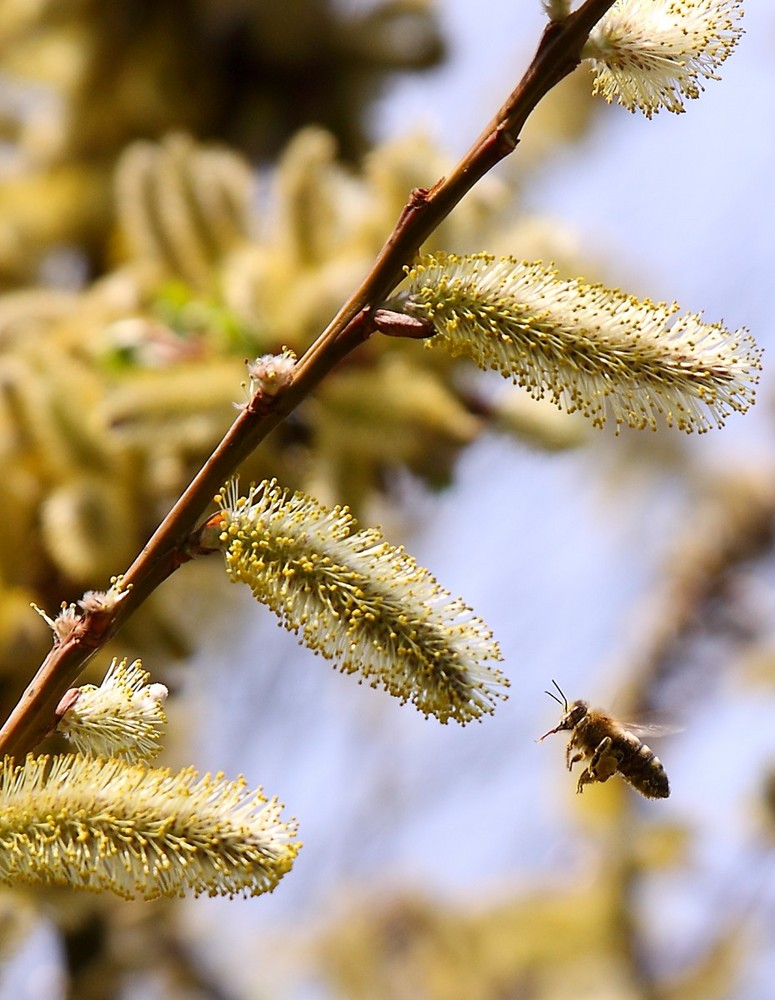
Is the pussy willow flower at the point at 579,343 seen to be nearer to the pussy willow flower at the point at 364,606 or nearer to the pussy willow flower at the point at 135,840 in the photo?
the pussy willow flower at the point at 364,606

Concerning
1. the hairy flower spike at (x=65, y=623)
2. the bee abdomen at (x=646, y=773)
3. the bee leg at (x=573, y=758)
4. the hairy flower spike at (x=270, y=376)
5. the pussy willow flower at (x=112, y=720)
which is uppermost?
the bee abdomen at (x=646, y=773)

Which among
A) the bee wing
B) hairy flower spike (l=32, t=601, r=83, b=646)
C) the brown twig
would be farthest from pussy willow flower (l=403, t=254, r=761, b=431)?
the bee wing

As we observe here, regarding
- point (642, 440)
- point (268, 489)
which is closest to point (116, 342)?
point (268, 489)

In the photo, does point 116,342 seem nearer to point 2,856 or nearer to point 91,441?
point 91,441

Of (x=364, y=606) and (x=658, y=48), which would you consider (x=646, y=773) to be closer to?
(x=364, y=606)

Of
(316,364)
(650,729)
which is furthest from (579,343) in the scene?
(650,729)

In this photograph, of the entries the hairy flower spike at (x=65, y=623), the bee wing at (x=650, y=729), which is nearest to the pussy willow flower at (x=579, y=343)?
the hairy flower spike at (x=65, y=623)
